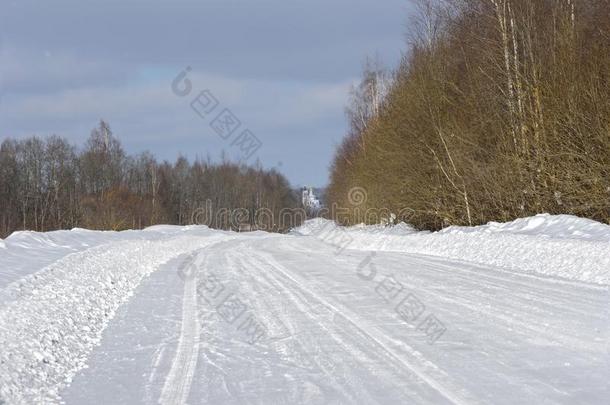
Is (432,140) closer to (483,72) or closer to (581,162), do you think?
(483,72)

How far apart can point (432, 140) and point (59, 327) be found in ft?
75.4

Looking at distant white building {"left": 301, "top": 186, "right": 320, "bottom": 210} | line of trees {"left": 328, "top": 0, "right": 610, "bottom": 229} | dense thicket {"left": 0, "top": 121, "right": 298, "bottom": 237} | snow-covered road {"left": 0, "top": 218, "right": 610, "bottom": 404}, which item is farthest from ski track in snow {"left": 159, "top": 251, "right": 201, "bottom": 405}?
distant white building {"left": 301, "top": 186, "right": 320, "bottom": 210}

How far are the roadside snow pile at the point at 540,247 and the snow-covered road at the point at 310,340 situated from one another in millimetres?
462

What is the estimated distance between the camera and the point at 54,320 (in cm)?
911

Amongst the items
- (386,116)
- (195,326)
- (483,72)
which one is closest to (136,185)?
(386,116)

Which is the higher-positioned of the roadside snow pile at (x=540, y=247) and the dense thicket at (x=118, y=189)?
the dense thicket at (x=118, y=189)

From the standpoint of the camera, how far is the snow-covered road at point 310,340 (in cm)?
602

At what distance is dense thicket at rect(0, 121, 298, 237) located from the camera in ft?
278

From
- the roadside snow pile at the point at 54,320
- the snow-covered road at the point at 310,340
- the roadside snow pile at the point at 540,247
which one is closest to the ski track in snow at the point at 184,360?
the snow-covered road at the point at 310,340

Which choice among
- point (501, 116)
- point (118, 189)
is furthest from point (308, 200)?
point (501, 116)

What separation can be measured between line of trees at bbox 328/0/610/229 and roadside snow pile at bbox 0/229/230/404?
13.6 metres

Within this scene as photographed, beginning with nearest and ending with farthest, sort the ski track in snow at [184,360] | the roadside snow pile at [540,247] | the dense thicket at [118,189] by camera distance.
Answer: the ski track in snow at [184,360] → the roadside snow pile at [540,247] → the dense thicket at [118,189]

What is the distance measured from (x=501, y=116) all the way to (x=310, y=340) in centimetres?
1891

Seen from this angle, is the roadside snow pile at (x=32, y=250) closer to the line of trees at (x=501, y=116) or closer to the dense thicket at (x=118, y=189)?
the line of trees at (x=501, y=116)
